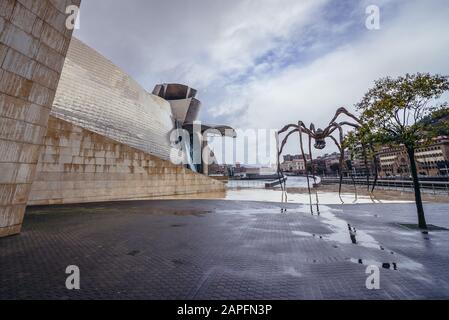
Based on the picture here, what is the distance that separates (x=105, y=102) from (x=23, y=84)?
2117 centimetres

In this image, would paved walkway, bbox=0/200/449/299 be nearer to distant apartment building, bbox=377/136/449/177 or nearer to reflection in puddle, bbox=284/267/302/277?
reflection in puddle, bbox=284/267/302/277

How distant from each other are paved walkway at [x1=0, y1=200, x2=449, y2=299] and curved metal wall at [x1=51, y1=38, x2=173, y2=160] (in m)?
17.0

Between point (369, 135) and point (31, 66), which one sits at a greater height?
point (31, 66)

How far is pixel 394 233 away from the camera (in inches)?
279

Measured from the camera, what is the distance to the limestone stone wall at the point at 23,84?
6070mm

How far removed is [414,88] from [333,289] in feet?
27.9

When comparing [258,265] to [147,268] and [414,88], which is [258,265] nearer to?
[147,268]

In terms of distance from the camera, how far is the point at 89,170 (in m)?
16.4

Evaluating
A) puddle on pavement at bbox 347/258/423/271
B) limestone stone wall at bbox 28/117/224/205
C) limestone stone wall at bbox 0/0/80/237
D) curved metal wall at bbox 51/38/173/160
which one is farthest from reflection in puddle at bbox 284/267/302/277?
curved metal wall at bbox 51/38/173/160

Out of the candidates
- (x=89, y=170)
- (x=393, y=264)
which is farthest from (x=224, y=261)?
(x=89, y=170)

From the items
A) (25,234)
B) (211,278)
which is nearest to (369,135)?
(211,278)

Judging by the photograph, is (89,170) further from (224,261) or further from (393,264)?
(393,264)

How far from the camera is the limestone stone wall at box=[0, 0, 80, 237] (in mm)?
6070

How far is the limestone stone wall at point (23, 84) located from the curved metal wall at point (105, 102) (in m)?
15.3
